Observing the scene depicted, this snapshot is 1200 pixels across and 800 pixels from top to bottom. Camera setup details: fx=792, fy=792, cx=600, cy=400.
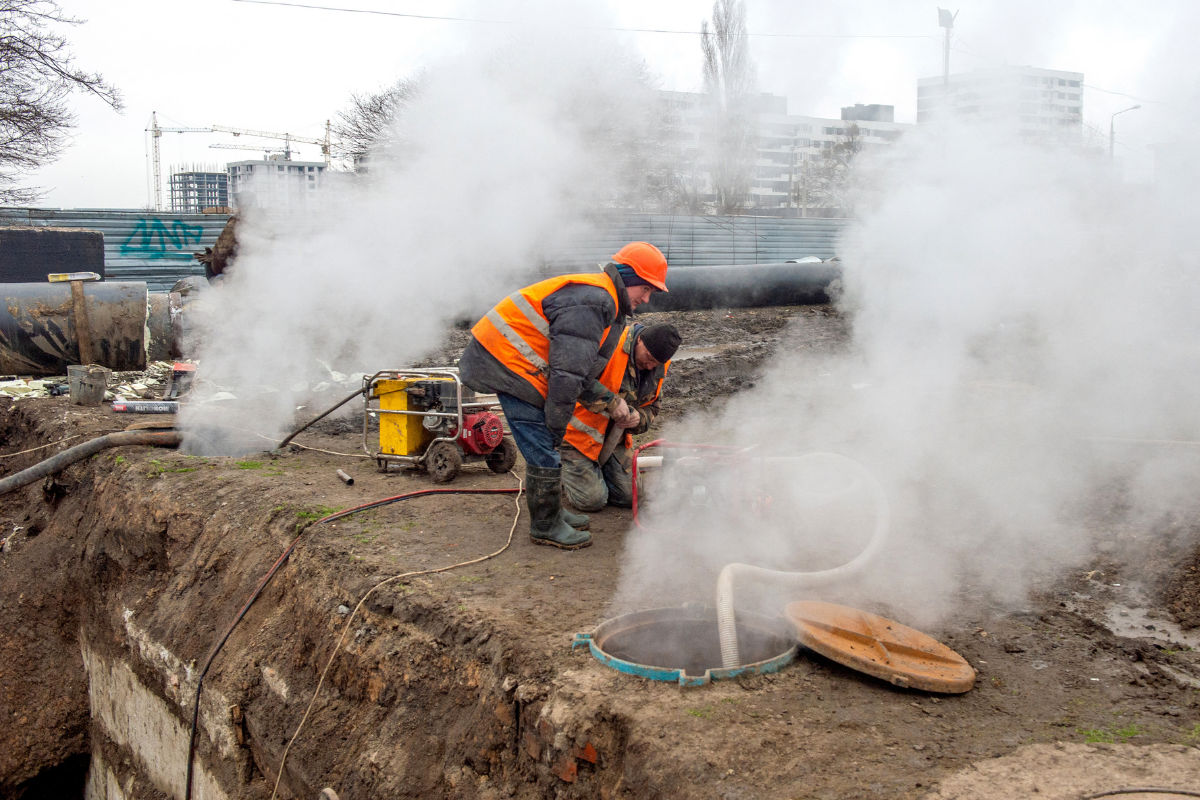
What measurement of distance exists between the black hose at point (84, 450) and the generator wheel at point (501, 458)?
2856mm

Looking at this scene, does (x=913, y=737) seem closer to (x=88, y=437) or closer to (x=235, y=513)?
(x=235, y=513)

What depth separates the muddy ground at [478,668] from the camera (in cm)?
225

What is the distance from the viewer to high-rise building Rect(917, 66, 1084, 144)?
15.8 feet

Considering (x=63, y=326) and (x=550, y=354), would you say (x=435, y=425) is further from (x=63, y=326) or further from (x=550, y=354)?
(x=63, y=326)

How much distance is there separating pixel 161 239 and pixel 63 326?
650 centimetres

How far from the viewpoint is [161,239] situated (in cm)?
1517

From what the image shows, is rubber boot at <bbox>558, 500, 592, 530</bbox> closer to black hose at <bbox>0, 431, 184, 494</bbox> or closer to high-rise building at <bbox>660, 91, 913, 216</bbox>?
high-rise building at <bbox>660, 91, 913, 216</bbox>

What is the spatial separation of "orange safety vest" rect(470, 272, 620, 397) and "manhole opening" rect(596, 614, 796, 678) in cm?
135

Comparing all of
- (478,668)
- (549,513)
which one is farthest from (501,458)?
(478,668)

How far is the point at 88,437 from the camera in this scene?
690cm

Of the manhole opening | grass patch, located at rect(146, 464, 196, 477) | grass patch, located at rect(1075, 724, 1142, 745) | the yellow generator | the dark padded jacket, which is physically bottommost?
the manhole opening

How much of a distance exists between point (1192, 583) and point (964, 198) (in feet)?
8.75

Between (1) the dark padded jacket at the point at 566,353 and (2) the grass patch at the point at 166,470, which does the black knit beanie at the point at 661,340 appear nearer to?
(1) the dark padded jacket at the point at 566,353

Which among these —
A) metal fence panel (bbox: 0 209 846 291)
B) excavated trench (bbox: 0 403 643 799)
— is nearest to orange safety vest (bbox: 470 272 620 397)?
excavated trench (bbox: 0 403 643 799)
